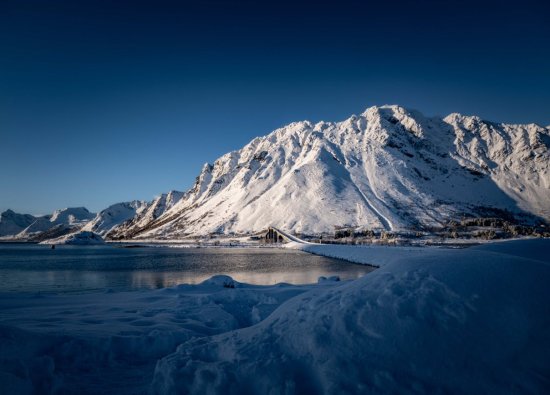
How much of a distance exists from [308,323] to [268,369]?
144cm

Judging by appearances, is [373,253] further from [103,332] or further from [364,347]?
[364,347]

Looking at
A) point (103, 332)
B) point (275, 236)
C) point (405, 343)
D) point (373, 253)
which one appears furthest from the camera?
point (275, 236)

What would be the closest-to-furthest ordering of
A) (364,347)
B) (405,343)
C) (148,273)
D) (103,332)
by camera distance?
(405,343) < (364,347) < (103,332) < (148,273)

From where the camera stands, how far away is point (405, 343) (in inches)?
237

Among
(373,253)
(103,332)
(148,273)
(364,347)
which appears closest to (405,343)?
(364,347)

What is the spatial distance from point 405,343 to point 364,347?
745 millimetres

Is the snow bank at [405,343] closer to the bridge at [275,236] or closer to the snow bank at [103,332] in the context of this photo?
the snow bank at [103,332]

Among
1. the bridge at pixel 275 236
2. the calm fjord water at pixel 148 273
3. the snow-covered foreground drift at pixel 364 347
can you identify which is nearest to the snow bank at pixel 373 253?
the calm fjord water at pixel 148 273

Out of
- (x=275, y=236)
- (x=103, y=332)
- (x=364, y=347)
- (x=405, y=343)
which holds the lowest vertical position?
(x=275, y=236)

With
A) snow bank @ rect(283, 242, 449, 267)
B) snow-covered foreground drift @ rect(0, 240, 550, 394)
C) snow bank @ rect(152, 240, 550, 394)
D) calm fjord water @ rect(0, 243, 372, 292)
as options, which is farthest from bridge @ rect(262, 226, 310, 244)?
snow bank @ rect(152, 240, 550, 394)

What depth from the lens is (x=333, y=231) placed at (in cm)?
15788

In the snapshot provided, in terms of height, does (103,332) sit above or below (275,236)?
above

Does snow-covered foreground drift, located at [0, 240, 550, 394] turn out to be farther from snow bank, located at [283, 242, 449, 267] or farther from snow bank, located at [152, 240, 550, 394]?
snow bank, located at [283, 242, 449, 267]

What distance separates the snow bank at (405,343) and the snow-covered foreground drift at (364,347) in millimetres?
19
